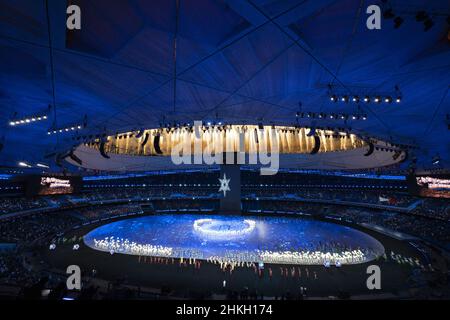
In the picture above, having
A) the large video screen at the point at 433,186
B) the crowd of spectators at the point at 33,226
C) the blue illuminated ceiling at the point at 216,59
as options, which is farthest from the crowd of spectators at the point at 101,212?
the large video screen at the point at 433,186

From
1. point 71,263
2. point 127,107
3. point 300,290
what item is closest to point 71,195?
point 71,263

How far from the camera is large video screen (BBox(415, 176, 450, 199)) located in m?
30.1

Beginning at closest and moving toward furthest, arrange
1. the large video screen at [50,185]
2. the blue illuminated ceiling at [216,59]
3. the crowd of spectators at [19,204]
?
the blue illuminated ceiling at [216,59] < the crowd of spectators at [19,204] < the large video screen at [50,185]

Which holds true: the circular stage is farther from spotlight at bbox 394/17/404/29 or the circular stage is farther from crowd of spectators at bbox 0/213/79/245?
spotlight at bbox 394/17/404/29

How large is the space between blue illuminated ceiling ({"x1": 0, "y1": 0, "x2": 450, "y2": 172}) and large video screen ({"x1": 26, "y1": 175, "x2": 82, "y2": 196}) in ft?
95.9

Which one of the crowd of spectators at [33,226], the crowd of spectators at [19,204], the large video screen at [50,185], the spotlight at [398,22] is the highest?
the spotlight at [398,22]

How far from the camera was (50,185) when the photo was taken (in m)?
39.2

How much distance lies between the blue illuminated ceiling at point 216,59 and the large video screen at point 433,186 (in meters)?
21.1

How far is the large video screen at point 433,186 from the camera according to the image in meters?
30.1

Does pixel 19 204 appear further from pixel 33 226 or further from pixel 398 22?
pixel 398 22

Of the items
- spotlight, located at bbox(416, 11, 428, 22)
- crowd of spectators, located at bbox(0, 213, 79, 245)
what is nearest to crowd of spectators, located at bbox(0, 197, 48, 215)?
crowd of spectators, located at bbox(0, 213, 79, 245)

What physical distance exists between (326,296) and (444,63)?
12548mm

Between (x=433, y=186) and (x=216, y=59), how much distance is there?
34633 mm

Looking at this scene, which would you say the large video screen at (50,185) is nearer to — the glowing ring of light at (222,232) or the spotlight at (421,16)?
the glowing ring of light at (222,232)
